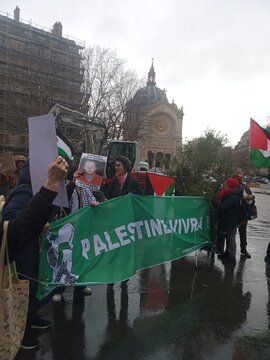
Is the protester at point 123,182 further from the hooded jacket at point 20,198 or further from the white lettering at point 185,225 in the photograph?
the hooded jacket at point 20,198

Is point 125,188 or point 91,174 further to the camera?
point 125,188

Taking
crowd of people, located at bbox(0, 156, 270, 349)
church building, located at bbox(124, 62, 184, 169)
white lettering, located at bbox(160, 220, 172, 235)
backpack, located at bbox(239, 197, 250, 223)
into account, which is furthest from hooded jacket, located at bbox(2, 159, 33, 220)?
church building, located at bbox(124, 62, 184, 169)

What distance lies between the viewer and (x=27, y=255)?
359 centimetres

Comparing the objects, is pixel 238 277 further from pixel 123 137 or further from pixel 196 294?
pixel 123 137

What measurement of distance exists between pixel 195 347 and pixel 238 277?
2884 millimetres

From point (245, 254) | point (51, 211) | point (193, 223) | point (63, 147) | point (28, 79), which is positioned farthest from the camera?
point (28, 79)

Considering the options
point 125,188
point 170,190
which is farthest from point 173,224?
point 170,190

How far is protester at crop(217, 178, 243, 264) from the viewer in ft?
24.7

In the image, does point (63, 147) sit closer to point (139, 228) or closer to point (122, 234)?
point (122, 234)

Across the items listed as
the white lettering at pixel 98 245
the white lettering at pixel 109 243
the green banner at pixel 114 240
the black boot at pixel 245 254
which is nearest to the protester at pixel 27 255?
the green banner at pixel 114 240

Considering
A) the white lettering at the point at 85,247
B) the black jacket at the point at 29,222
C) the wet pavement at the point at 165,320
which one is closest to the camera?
the black jacket at the point at 29,222

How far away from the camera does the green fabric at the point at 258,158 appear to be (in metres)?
7.43

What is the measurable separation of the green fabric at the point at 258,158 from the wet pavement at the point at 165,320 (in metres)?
2.03

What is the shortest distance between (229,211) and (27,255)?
480 centimetres
